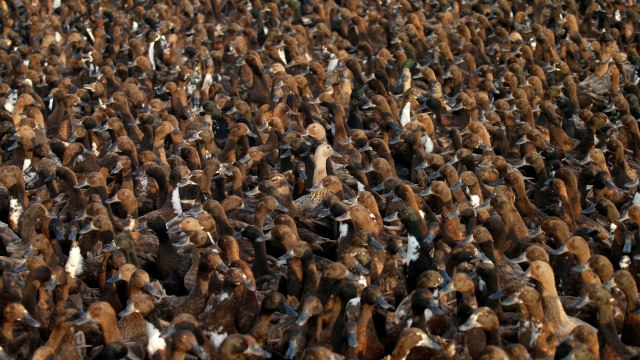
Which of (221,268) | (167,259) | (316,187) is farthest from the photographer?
(316,187)

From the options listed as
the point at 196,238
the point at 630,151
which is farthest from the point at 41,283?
the point at 630,151

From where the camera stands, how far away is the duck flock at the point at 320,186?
34.4ft

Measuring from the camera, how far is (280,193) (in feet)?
45.4

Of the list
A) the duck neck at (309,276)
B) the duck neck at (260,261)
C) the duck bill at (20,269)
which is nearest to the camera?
the duck neck at (309,276)

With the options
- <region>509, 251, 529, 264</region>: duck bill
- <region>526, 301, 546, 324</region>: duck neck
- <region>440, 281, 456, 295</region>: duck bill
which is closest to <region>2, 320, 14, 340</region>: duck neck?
<region>440, 281, 456, 295</region>: duck bill

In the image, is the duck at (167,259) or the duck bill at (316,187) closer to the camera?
the duck at (167,259)

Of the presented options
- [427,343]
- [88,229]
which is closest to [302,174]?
[88,229]

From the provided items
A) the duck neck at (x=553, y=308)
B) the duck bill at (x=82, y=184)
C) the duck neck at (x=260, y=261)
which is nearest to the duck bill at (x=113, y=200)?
the duck bill at (x=82, y=184)

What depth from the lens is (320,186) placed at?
554 inches

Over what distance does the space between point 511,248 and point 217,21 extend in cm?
1360

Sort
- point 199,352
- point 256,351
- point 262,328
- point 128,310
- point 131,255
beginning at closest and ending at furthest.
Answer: point 256,351 → point 199,352 → point 262,328 → point 128,310 → point 131,255

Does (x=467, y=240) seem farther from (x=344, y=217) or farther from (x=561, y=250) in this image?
(x=344, y=217)

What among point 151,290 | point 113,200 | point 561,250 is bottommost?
point 113,200

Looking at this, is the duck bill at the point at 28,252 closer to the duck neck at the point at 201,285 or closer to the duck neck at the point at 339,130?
the duck neck at the point at 201,285
